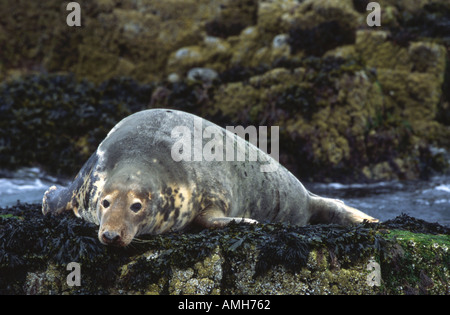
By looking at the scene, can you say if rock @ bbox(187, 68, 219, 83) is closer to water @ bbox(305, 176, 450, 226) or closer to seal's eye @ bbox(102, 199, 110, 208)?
water @ bbox(305, 176, 450, 226)

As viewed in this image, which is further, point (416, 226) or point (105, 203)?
point (416, 226)

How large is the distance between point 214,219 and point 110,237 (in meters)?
1.00

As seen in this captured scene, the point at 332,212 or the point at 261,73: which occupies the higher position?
the point at 261,73

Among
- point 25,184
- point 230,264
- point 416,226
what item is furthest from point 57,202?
point 25,184

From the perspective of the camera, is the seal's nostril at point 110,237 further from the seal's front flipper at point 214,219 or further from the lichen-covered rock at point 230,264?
the seal's front flipper at point 214,219

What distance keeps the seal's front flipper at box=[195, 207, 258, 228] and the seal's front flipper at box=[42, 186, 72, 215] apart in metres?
1.21

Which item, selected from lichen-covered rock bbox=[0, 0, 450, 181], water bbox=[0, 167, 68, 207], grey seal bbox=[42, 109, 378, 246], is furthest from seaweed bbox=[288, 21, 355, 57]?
grey seal bbox=[42, 109, 378, 246]

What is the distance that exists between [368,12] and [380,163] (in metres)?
4.73

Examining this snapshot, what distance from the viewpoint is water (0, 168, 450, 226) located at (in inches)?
251

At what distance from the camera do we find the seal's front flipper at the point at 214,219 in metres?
3.72

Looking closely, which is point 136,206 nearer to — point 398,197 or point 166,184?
point 166,184

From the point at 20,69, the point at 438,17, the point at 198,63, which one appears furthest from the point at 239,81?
the point at 20,69

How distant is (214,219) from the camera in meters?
3.82

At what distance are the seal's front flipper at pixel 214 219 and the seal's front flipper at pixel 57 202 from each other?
121 centimetres
